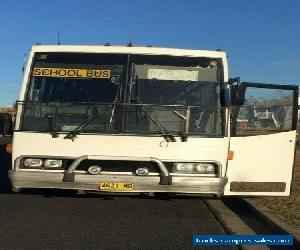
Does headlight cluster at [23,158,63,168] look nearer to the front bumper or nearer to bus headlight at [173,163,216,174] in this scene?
the front bumper

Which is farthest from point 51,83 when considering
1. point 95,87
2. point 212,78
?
point 212,78

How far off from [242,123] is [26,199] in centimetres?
425

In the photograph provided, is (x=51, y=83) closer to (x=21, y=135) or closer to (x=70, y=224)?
(x=21, y=135)

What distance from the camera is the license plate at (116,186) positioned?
8.84 meters

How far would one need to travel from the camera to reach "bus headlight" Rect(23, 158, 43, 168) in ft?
29.5

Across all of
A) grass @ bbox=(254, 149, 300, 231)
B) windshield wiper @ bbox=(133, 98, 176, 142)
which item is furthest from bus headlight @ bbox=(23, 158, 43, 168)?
grass @ bbox=(254, 149, 300, 231)

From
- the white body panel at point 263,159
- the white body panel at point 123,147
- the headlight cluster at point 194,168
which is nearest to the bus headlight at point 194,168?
the headlight cluster at point 194,168

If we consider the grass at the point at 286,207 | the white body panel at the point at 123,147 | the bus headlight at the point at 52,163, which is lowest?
the grass at the point at 286,207

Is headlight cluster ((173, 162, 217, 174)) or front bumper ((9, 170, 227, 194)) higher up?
headlight cluster ((173, 162, 217, 174))

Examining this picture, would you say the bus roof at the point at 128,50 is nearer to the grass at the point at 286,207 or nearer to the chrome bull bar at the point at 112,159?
the chrome bull bar at the point at 112,159

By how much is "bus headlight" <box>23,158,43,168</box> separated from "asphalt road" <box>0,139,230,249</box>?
29.6 inches

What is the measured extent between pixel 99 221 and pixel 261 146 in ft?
8.48

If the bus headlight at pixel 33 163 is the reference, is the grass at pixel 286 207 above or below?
below

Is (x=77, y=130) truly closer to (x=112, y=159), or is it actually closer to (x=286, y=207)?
(x=112, y=159)
